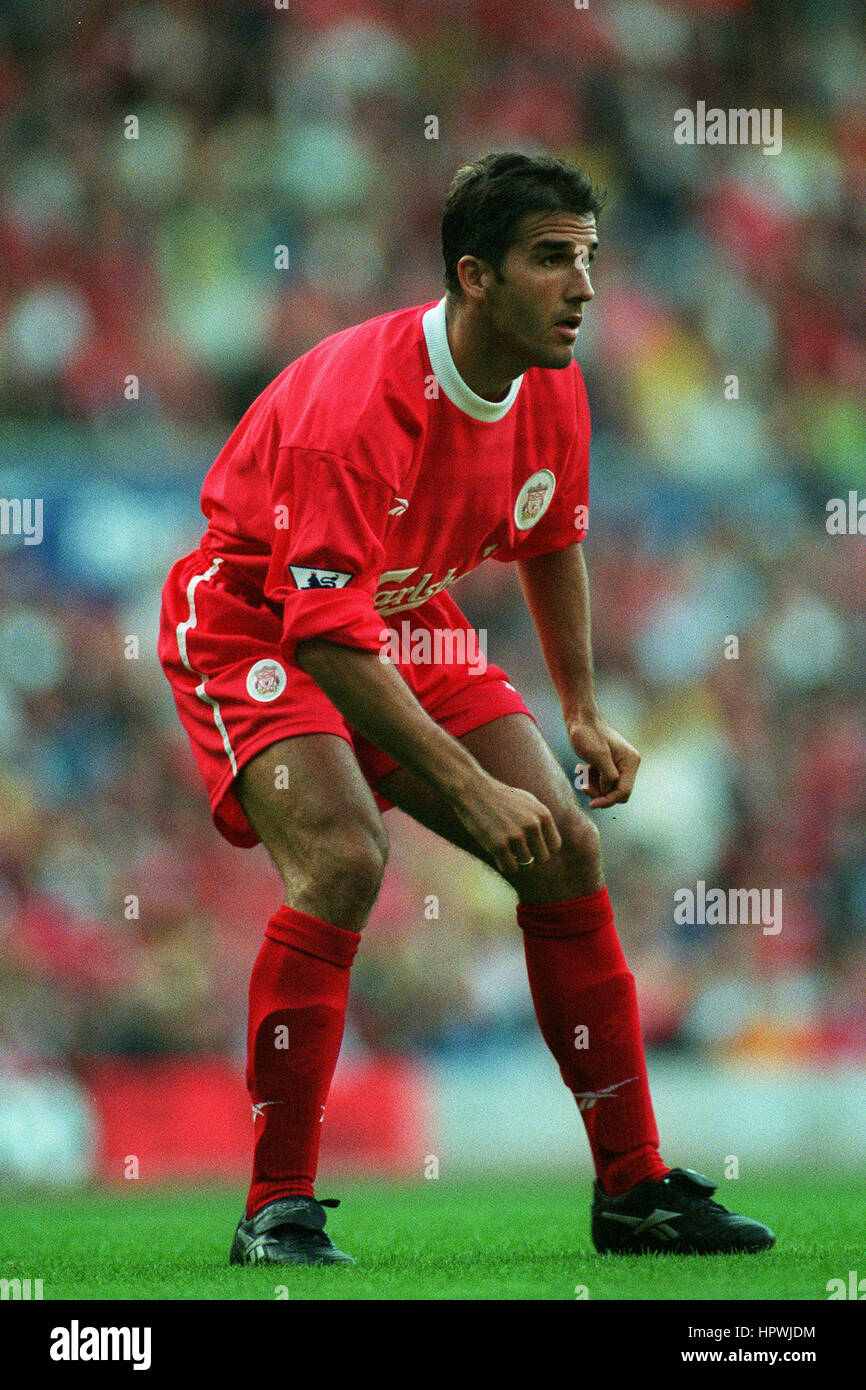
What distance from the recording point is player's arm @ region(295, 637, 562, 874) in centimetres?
278

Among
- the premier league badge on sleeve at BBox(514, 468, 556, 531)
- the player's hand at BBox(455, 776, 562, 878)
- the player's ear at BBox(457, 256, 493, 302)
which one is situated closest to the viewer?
the player's hand at BBox(455, 776, 562, 878)

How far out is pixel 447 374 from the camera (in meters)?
3.11

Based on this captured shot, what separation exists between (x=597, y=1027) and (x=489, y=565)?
15.9 ft

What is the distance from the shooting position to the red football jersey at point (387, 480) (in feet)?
9.48

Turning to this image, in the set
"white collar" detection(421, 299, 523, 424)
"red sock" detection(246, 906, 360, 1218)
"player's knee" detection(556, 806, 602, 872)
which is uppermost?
"white collar" detection(421, 299, 523, 424)

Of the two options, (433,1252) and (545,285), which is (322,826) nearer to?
(433,1252)

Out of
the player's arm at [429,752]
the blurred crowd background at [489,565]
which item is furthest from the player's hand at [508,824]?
the blurred crowd background at [489,565]

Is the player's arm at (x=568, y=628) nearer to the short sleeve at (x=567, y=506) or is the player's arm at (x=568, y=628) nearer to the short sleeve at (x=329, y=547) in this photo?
the short sleeve at (x=567, y=506)

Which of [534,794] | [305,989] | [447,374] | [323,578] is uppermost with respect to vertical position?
[447,374]

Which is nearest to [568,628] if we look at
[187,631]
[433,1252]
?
[187,631]

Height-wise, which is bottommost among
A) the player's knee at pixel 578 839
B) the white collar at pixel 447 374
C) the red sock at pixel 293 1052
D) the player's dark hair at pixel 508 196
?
the red sock at pixel 293 1052

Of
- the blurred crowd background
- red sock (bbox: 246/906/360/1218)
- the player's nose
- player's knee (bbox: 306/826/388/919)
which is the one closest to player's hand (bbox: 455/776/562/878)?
player's knee (bbox: 306/826/388/919)

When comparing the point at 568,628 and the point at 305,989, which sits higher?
the point at 568,628

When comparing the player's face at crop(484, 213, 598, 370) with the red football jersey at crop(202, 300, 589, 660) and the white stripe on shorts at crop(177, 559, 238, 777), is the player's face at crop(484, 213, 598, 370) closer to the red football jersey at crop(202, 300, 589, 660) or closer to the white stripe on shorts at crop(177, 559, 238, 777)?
the red football jersey at crop(202, 300, 589, 660)
